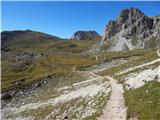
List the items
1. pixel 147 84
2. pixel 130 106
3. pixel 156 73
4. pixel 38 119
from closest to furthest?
pixel 130 106
pixel 147 84
pixel 156 73
pixel 38 119

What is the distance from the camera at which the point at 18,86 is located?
108562 mm

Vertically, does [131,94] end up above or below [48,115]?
above

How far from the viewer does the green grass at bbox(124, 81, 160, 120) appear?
31.0m

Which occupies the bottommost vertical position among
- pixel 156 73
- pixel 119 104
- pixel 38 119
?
pixel 38 119

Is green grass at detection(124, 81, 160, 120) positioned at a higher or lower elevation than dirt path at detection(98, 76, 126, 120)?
higher

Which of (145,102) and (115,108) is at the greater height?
(145,102)

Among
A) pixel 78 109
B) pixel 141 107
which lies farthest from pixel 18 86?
pixel 141 107

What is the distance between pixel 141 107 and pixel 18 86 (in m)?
80.7

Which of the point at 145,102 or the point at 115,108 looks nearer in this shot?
the point at 145,102

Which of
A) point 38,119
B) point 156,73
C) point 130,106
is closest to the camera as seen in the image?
point 130,106

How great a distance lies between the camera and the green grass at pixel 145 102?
31.0 meters

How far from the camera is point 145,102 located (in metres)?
34.4

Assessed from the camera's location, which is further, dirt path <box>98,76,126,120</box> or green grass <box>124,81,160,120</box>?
dirt path <box>98,76,126,120</box>

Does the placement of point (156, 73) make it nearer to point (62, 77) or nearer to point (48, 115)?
point (48, 115)
